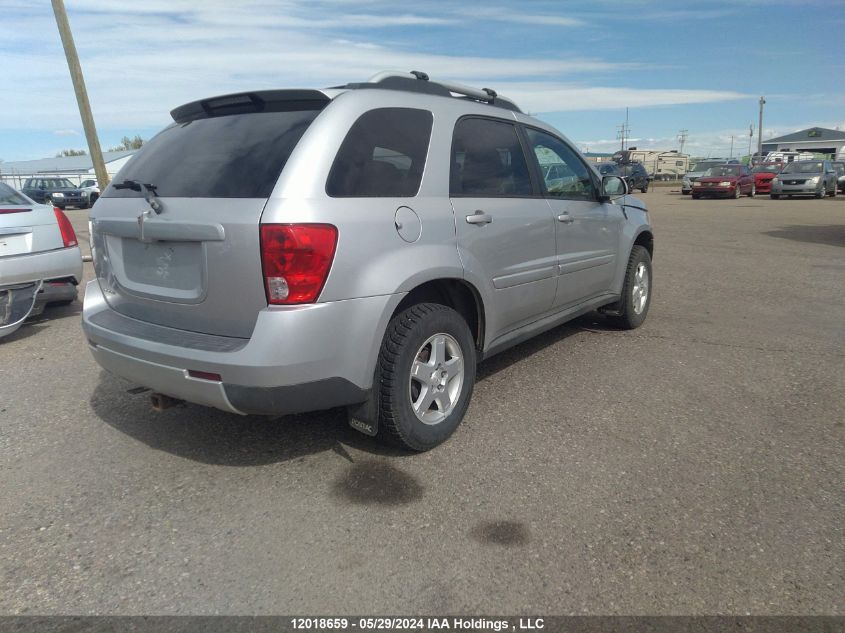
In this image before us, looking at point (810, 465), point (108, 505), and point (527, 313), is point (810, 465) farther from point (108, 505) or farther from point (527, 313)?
point (108, 505)

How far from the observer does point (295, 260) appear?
8.64ft

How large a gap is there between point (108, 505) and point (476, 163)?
257cm

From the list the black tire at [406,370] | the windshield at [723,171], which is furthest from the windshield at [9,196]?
the windshield at [723,171]

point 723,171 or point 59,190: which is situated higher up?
point 59,190

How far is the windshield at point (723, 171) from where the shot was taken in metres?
27.2

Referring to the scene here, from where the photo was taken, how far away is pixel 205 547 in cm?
256

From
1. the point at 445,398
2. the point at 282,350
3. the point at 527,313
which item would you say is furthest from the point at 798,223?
the point at 282,350

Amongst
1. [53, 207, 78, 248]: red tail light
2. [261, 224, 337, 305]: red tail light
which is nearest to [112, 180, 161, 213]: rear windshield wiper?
[261, 224, 337, 305]: red tail light

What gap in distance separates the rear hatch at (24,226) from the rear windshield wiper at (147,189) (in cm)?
286

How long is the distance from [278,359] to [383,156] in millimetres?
1113

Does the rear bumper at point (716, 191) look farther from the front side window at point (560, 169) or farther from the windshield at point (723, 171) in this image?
the front side window at point (560, 169)

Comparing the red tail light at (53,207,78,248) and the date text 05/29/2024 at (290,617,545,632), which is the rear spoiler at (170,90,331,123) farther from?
the red tail light at (53,207,78,248)

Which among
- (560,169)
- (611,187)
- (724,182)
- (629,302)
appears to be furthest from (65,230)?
(724,182)

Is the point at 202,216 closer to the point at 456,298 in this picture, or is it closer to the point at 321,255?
the point at 321,255
